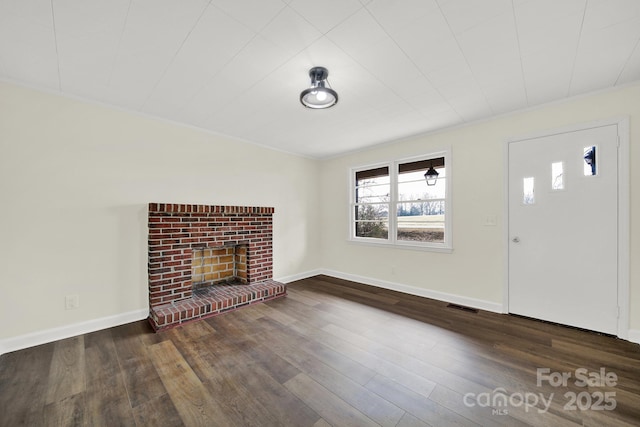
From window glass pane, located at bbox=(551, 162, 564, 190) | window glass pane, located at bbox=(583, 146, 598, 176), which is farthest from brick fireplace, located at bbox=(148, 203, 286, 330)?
window glass pane, located at bbox=(583, 146, 598, 176)

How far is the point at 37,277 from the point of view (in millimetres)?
2344

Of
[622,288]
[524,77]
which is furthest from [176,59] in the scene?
[622,288]

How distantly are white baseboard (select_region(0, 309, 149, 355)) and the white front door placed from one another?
455 centimetres

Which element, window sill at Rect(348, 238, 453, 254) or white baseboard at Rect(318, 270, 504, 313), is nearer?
white baseboard at Rect(318, 270, 504, 313)

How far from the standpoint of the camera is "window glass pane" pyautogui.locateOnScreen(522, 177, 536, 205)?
287 cm

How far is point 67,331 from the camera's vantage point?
247 cm

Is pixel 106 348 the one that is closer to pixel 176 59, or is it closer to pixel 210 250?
pixel 210 250

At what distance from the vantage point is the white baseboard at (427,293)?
3129 millimetres

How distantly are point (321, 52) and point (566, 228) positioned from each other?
3117 millimetres

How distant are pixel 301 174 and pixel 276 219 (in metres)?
1.08

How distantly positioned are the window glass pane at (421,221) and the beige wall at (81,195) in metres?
2.98

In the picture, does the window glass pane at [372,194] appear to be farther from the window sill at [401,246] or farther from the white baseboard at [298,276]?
the white baseboard at [298,276]

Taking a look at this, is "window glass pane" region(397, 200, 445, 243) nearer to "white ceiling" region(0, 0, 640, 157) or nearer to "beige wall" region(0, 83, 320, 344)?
"white ceiling" region(0, 0, 640, 157)

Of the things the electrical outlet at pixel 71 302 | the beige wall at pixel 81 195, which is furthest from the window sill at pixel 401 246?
the electrical outlet at pixel 71 302
